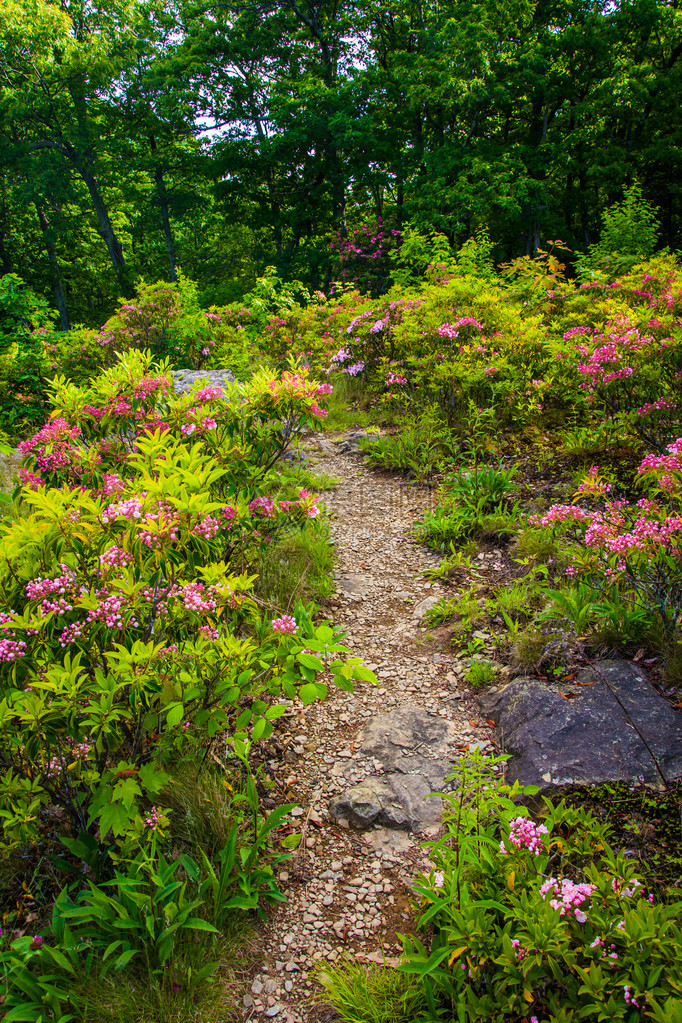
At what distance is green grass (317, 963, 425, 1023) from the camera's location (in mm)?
1512

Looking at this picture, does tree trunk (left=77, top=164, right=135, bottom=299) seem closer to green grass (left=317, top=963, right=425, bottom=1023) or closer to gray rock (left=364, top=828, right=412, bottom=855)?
gray rock (left=364, top=828, right=412, bottom=855)

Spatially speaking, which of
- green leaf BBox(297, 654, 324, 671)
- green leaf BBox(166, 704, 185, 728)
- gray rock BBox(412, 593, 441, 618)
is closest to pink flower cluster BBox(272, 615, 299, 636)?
green leaf BBox(297, 654, 324, 671)

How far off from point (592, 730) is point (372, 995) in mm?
1278

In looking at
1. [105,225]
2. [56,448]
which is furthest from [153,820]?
[105,225]

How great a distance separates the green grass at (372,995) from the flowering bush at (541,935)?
0.07 m

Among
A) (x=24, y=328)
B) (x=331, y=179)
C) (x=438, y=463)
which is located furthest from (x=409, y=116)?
(x=438, y=463)

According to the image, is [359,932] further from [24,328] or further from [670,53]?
[670,53]

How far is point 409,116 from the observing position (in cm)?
1598

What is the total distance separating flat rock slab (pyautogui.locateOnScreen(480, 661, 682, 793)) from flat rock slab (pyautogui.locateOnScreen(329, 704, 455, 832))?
0.31 metres

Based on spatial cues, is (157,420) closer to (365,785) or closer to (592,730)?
(365,785)

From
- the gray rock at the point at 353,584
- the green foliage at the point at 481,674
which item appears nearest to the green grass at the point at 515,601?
the green foliage at the point at 481,674

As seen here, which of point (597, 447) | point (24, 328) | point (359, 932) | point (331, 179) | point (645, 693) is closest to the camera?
point (359, 932)

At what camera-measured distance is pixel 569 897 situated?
139cm

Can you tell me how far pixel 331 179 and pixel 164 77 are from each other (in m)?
5.96
